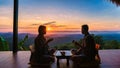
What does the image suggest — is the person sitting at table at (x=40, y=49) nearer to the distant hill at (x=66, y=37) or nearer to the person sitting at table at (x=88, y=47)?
the person sitting at table at (x=88, y=47)

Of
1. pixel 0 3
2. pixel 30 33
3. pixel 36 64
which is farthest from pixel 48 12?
pixel 36 64

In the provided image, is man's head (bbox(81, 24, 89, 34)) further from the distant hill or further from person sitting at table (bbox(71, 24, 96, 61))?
the distant hill

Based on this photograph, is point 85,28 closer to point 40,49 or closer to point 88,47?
point 88,47

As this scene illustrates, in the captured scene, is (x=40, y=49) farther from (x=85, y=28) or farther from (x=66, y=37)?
(x=66, y=37)

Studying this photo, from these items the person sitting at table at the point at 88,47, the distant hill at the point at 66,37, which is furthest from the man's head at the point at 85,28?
the distant hill at the point at 66,37

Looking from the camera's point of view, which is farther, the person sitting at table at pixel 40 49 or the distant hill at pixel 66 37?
the distant hill at pixel 66 37

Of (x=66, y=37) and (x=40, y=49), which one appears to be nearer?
(x=40, y=49)

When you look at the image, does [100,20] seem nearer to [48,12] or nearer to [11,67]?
[48,12]

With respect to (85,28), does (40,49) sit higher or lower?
lower

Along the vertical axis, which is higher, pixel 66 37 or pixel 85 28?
pixel 85 28

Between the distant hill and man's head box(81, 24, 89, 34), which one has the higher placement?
man's head box(81, 24, 89, 34)

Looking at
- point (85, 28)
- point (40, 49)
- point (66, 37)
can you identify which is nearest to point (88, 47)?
point (85, 28)

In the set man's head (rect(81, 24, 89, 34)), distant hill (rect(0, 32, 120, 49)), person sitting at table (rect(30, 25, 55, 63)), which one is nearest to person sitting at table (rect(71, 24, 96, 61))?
man's head (rect(81, 24, 89, 34))

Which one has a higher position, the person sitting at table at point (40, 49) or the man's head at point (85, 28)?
the man's head at point (85, 28)
